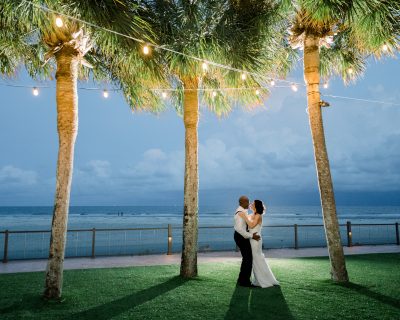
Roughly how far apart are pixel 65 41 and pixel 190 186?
12.8 feet

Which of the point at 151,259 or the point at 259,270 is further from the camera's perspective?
the point at 151,259

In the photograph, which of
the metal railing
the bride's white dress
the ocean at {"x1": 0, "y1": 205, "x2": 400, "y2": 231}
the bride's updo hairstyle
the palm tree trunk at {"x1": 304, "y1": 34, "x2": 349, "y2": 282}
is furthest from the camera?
the ocean at {"x1": 0, "y1": 205, "x2": 400, "y2": 231}

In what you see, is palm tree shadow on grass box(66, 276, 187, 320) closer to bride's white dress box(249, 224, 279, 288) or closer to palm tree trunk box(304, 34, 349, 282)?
bride's white dress box(249, 224, 279, 288)

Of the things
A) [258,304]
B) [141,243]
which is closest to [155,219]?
[141,243]

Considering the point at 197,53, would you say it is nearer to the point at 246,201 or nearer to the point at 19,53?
the point at 246,201

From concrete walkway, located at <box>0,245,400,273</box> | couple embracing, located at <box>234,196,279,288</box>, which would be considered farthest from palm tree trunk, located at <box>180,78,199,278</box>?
concrete walkway, located at <box>0,245,400,273</box>

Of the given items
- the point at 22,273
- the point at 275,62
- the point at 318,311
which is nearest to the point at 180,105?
the point at 275,62

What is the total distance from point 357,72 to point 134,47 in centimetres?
623

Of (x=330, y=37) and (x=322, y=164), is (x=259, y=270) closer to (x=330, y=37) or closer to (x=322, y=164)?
(x=322, y=164)

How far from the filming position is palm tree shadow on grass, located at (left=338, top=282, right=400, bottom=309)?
593 cm

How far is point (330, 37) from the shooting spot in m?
8.48

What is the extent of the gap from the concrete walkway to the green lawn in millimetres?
951

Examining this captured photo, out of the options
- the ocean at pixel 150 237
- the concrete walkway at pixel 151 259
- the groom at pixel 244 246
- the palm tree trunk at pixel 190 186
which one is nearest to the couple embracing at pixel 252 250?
the groom at pixel 244 246

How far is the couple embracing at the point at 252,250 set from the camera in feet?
24.0
